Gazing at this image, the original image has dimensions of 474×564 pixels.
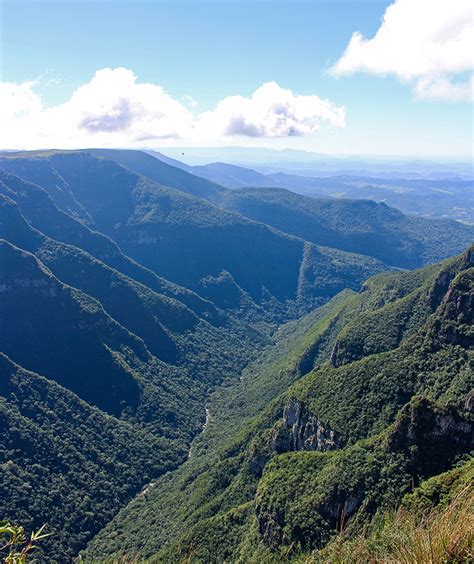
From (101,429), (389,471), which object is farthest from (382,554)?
(101,429)

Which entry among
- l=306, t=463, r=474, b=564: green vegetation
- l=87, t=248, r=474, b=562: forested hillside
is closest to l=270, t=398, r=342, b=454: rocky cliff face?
l=87, t=248, r=474, b=562: forested hillside

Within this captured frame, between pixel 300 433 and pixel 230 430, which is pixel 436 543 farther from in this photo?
pixel 230 430

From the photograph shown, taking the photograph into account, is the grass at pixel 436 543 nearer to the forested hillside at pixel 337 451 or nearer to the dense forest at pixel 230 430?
the dense forest at pixel 230 430

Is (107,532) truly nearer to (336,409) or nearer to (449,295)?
(336,409)

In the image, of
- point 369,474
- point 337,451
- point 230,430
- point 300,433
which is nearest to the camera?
point 369,474

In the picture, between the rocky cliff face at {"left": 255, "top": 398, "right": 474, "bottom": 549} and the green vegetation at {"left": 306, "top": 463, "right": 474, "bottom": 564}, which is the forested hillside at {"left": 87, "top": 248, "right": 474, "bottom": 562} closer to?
the rocky cliff face at {"left": 255, "top": 398, "right": 474, "bottom": 549}

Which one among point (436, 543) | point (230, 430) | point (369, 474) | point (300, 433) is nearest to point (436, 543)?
point (436, 543)

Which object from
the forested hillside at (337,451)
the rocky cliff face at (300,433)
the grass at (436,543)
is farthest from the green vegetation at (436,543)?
the rocky cliff face at (300,433)
